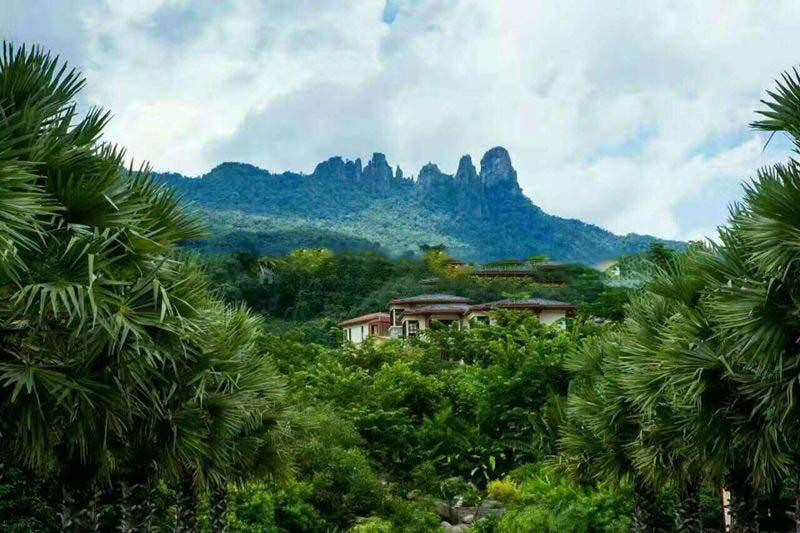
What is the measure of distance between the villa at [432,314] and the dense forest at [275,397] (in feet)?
55.9

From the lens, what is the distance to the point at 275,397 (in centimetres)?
1405

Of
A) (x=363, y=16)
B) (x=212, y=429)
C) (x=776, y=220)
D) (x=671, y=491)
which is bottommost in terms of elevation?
(x=671, y=491)

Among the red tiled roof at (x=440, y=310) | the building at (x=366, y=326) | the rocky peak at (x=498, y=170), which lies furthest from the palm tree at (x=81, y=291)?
the rocky peak at (x=498, y=170)

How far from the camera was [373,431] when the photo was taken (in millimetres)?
24453

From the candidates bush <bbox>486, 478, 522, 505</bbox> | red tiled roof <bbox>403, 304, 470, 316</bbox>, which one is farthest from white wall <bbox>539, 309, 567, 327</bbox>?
bush <bbox>486, 478, 522, 505</bbox>

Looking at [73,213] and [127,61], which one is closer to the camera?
[73,213]

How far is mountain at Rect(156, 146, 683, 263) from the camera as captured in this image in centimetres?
8712

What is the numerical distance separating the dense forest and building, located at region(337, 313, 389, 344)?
74.0ft

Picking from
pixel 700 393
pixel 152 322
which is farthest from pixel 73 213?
pixel 700 393

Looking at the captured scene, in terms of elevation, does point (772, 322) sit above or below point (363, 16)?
below

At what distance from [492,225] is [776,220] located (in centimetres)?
9524

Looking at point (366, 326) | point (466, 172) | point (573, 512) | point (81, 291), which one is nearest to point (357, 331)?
point (366, 326)

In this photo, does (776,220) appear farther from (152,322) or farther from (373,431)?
(373,431)

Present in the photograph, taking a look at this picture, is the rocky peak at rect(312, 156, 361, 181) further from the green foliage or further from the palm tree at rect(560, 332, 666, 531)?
the palm tree at rect(560, 332, 666, 531)
